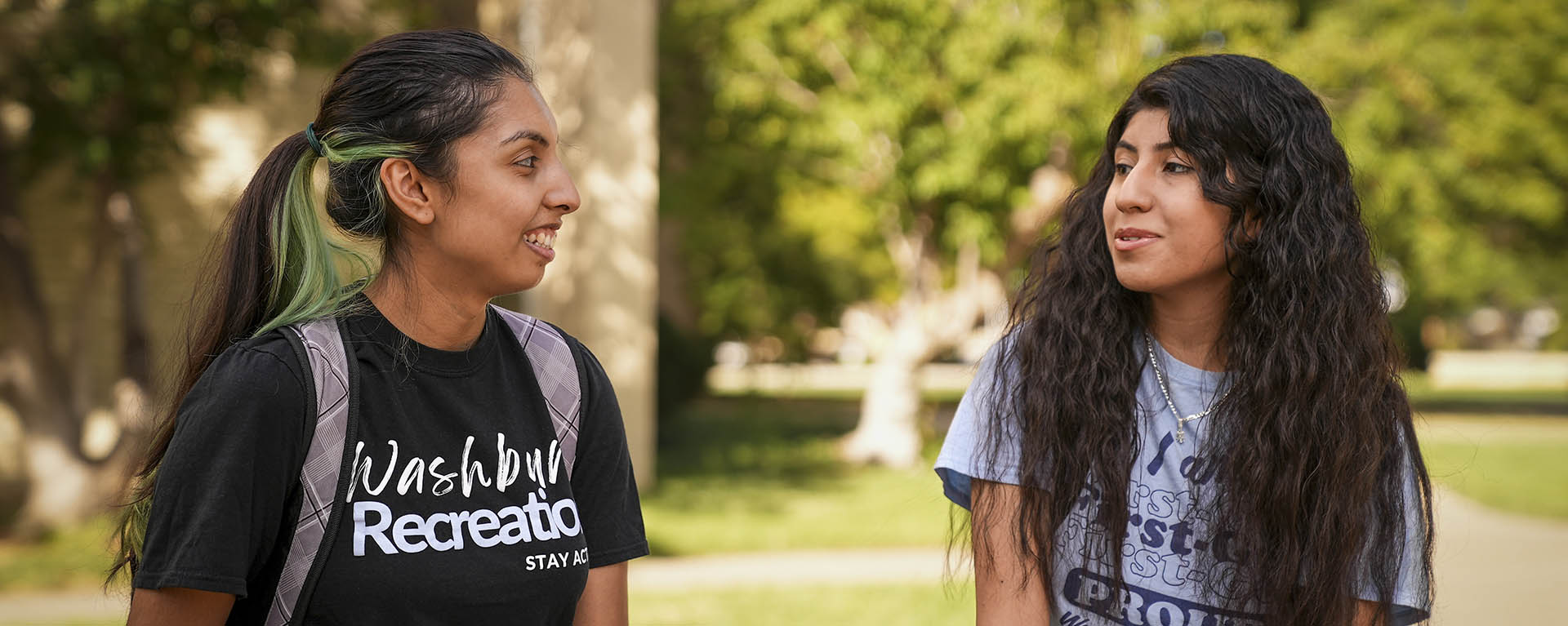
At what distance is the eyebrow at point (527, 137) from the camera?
2.09 m

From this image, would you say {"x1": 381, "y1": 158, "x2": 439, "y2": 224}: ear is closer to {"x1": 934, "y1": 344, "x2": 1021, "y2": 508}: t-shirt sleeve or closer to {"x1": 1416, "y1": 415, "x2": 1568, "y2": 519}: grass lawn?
{"x1": 934, "y1": 344, "x2": 1021, "y2": 508}: t-shirt sleeve

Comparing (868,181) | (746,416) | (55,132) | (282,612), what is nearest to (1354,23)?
(868,181)

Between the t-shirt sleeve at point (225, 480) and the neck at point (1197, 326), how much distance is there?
5.20ft

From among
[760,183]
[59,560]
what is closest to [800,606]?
[59,560]

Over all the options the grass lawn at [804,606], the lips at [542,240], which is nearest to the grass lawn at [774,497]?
the grass lawn at [804,606]

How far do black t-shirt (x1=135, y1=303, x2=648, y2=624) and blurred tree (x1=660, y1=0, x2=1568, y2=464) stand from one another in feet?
29.7

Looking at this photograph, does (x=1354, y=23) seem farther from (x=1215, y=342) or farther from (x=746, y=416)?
(x=1215, y=342)

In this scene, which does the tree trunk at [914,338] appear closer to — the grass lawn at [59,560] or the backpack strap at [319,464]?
the grass lawn at [59,560]

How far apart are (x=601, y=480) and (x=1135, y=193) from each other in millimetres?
1077

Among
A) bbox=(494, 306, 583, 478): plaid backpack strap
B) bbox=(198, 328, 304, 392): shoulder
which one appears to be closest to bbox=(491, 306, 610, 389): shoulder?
bbox=(494, 306, 583, 478): plaid backpack strap

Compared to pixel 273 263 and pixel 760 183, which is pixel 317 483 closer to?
pixel 273 263

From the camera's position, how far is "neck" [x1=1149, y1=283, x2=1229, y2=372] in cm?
248

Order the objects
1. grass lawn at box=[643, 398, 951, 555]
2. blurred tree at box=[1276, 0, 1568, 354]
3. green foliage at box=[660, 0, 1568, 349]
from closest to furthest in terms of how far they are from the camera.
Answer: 1. grass lawn at box=[643, 398, 951, 555]
2. green foliage at box=[660, 0, 1568, 349]
3. blurred tree at box=[1276, 0, 1568, 354]

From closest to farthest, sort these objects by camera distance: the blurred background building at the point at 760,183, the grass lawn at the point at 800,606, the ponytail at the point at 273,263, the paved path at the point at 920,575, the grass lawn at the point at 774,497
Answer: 1. the ponytail at the point at 273,263
2. the grass lawn at the point at 800,606
3. the paved path at the point at 920,575
4. the blurred background building at the point at 760,183
5. the grass lawn at the point at 774,497
